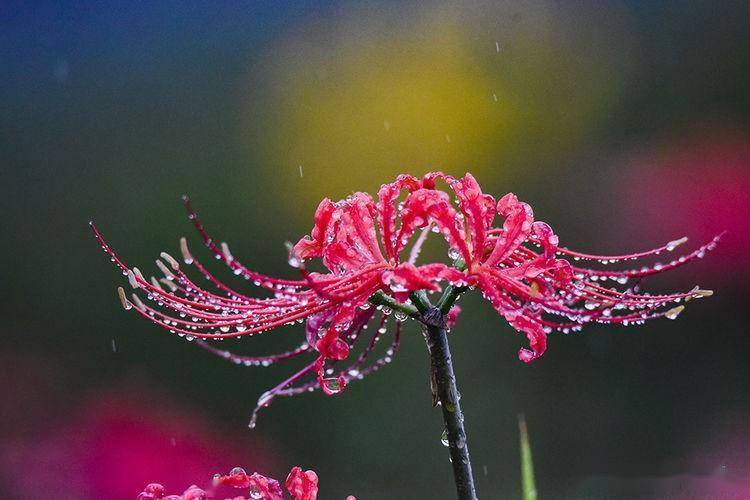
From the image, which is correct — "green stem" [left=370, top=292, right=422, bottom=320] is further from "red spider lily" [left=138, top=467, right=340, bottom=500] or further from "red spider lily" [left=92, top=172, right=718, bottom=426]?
"red spider lily" [left=138, top=467, right=340, bottom=500]

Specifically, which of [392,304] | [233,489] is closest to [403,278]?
[392,304]

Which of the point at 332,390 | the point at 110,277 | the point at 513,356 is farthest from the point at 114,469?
the point at 332,390

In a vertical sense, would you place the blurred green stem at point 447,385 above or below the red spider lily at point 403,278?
below

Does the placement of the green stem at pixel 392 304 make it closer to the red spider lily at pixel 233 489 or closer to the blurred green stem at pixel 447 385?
the blurred green stem at pixel 447 385

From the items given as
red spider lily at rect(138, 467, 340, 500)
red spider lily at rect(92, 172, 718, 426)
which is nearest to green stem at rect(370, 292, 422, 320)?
red spider lily at rect(92, 172, 718, 426)

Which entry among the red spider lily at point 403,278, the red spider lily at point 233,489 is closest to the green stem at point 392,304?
the red spider lily at point 403,278

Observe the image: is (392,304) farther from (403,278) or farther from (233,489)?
(233,489)
